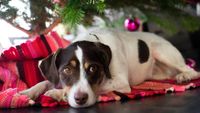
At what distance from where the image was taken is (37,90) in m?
2.06

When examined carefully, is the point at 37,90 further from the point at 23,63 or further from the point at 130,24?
the point at 130,24

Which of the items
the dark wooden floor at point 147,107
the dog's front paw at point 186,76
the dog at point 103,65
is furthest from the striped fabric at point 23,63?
the dog's front paw at point 186,76

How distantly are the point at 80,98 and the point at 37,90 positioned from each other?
335mm

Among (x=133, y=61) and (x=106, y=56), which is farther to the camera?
(x=133, y=61)

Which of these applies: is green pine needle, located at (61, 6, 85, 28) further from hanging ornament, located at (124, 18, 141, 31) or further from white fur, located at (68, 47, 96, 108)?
hanging ornament, located at (124, 18, 141, 31)

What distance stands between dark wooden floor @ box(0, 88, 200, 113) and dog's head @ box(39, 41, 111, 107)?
6 centimetres

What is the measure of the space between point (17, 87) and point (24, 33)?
17.1 inches

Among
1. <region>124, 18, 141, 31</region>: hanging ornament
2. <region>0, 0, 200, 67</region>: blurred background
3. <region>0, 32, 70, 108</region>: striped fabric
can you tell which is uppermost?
<region>0, 0, 200, 67</region>: blurred background

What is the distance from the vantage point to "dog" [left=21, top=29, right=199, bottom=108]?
1.92 meters

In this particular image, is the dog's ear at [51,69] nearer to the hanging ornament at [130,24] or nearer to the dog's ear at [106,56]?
the dog's ear at [106,56]

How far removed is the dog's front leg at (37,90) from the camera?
6.56 ft

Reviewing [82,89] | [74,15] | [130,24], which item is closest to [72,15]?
[74,15]

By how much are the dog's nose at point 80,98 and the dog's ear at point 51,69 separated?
0.23 m

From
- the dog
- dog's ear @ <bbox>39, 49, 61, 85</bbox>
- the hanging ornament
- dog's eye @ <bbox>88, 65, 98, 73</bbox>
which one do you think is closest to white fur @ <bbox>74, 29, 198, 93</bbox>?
the dog
